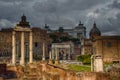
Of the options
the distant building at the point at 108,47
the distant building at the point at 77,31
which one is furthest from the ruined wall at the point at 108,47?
the distant building at the point at 77,31

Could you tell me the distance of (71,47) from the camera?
133 metres

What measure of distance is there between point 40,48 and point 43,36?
776cm

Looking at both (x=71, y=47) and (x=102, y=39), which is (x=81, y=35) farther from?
(x=102, y=39)

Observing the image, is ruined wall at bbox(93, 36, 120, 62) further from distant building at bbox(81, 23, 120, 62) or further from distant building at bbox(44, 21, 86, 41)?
distant building at bbox(44, 21, 86, 41)

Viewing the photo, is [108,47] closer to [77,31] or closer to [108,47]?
[108,47]

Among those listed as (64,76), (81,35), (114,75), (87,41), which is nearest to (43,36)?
(87,41)

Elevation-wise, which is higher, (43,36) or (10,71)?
(43,36)

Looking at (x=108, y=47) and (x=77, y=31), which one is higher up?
(x=77, y=31)

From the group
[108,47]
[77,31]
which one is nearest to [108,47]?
[108,47]

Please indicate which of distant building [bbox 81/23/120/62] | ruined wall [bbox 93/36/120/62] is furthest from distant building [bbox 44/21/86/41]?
ruined wall [bbox 93/36/120/62]

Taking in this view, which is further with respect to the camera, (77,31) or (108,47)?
(77,31)

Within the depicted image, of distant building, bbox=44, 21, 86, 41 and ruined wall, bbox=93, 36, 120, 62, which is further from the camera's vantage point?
distant building, bbox=44, 21, 86, 41

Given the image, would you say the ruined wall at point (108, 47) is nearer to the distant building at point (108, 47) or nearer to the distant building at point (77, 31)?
the distant building at point (108, 47)

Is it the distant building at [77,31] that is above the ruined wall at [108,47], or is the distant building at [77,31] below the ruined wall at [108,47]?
above
